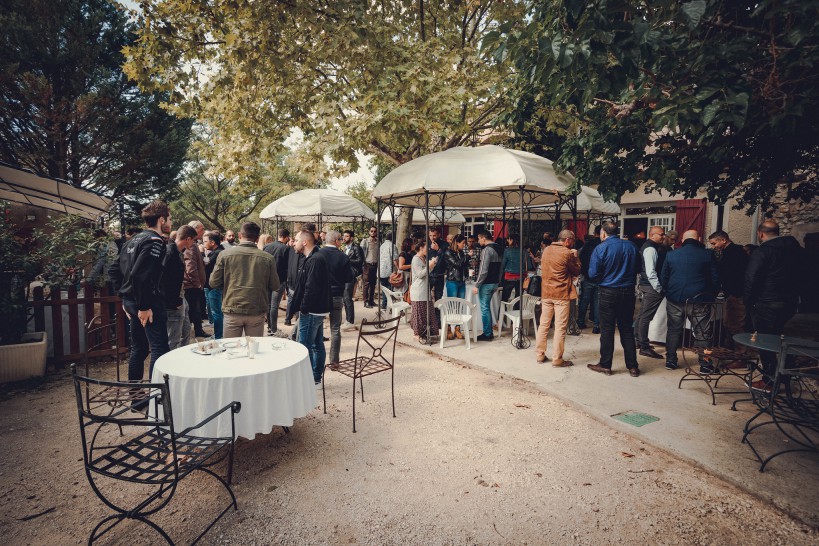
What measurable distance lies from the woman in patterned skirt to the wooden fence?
4.42 metres

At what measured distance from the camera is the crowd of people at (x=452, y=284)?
455 centimetres

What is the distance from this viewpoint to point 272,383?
3.22 metres

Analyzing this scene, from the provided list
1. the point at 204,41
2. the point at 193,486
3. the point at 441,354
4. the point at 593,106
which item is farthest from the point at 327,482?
the point at 204,41

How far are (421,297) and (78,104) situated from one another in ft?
46.8

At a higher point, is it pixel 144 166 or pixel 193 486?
pixel 144 166

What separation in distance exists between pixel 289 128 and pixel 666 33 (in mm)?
8101

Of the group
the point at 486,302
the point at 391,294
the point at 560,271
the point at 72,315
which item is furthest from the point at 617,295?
the point at 72,315

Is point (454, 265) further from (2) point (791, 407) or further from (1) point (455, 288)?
(2) point (791, 407)

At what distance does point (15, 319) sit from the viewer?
5.32 metres

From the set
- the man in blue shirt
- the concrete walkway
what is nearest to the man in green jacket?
the concrete walkway

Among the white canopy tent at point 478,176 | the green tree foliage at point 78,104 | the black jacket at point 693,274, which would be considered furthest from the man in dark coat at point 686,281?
the green tree foliage at point 78,104

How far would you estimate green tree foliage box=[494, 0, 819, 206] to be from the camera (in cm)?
296

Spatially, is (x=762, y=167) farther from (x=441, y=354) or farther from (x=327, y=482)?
(x=327, y=482)

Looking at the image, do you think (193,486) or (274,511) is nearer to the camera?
(274,511)
